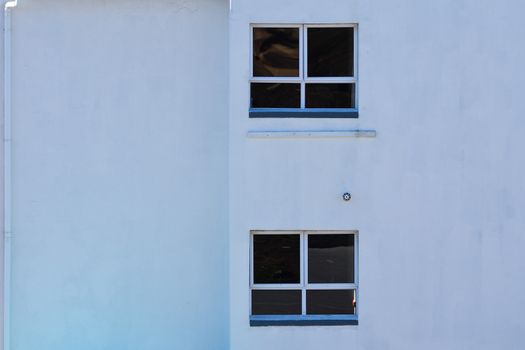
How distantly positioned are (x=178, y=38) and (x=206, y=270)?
133 inches

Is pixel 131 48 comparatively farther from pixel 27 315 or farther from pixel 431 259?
pixel 431 259

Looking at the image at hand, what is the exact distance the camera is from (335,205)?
8.73 meters

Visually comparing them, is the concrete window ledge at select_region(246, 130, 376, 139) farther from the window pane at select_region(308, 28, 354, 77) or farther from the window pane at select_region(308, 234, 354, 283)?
the window pane at select_region(308, 234, 354, 283)

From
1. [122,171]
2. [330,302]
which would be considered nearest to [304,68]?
[122,171]

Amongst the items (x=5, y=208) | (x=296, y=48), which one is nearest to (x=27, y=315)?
(x=5, y=208)

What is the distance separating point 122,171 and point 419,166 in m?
4.18

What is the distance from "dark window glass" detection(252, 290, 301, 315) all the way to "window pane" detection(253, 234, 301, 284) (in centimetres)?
16

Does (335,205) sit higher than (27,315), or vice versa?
(335,205)

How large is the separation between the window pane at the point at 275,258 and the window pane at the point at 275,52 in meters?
2.26

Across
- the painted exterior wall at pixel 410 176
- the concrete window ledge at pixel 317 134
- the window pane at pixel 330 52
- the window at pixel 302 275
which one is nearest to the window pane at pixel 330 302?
the window at pixel 302 275

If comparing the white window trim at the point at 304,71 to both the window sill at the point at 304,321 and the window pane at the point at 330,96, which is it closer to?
the window pane at the point at 330,96

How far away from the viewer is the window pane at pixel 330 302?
8.87 m

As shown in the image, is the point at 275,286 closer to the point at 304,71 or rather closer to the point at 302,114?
the point at 302,114

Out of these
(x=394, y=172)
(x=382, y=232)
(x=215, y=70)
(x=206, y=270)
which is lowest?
(x=206, y=270)
